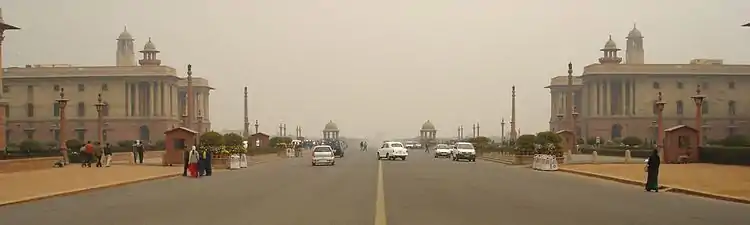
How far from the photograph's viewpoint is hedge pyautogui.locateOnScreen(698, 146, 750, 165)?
44281mm

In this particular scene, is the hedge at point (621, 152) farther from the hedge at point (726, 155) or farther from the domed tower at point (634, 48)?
the domed tower at point (634, 48)

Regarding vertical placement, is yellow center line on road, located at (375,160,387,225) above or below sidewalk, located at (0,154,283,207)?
above

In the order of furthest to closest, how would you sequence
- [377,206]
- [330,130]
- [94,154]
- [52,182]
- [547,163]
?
[330,130]
[94,154]
[547,163]
[52,182]
[377,206]

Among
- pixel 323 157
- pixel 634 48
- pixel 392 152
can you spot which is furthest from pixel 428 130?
pixel 323 157

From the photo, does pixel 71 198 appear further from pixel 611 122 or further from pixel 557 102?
pixel 557 102

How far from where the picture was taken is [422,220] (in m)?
17.0

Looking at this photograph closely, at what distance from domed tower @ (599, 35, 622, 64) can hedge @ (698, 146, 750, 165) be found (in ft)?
291

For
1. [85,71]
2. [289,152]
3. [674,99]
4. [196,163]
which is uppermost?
[85,71]

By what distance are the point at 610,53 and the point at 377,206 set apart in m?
126

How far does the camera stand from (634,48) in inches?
5659

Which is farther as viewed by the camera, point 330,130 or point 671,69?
point 330,130

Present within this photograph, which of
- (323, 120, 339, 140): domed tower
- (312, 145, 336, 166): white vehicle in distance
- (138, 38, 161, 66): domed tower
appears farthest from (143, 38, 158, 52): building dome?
(312, 145, 336, 166): white vehicle in distance

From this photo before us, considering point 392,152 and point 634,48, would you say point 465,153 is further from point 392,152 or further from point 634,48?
point 634,48

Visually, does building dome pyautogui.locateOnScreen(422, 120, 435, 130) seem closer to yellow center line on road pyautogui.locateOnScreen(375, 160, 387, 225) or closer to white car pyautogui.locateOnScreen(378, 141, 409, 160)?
white car pyautogui.locateOnScreen(378, 141, 409, 160)
